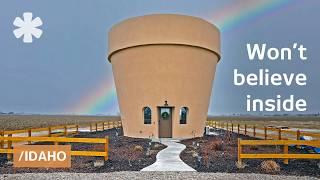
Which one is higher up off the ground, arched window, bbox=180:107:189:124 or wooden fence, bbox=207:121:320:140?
arched window, bbox=180:107:189:124

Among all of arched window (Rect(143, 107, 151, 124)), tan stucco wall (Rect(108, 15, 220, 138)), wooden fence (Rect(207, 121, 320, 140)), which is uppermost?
tan stucco wall (Rect(108, 15, 220, 138))

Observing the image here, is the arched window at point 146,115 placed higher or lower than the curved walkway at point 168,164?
higher

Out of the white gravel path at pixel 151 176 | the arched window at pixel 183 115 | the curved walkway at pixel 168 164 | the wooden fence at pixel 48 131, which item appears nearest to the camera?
the white gravel path at pixel 151 176

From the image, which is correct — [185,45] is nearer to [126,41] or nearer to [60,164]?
[126,41]

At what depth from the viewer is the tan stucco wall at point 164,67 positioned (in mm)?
17719

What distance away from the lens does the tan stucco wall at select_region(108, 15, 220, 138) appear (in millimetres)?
17719

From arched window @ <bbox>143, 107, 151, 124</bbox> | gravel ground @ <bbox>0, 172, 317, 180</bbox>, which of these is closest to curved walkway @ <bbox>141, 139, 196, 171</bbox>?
gravel ground @ <bbox>0, 172, 317, 180</bbox>

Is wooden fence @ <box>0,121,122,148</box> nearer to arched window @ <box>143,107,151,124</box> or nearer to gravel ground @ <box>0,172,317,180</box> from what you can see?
gravel ground @ <box>0,172,317,180</box>

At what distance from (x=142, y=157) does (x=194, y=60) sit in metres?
8.82

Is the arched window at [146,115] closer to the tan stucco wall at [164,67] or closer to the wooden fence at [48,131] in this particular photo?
the tan stucco wall at [164,67]

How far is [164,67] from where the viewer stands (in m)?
17.7

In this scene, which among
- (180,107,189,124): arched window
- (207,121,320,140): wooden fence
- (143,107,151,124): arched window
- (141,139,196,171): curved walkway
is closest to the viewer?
(141,139,196,171): curved walkway

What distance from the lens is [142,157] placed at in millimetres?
11203

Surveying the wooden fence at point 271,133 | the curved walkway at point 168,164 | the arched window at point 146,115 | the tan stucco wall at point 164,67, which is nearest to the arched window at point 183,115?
the tan stucco wall at point 164,67
